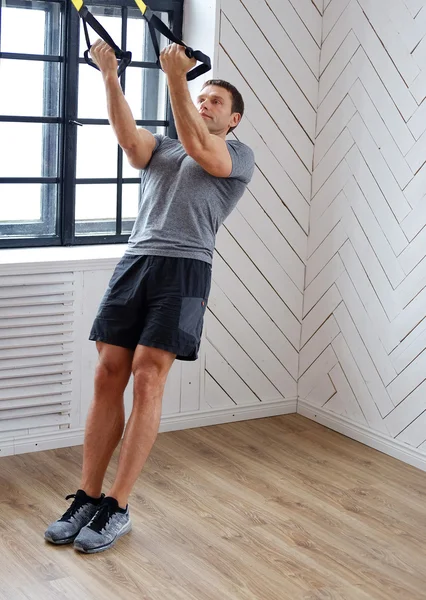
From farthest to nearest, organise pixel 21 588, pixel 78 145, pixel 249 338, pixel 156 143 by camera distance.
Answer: pixel 249 338 → pixel 78 145 → pixel 156 143 → pixel 21 588

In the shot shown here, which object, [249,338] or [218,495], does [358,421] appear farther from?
[218,495]

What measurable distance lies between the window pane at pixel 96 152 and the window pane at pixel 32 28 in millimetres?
347

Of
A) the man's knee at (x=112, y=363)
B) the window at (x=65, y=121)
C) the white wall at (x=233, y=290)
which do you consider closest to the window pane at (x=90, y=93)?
the window at (x=65, y=121)

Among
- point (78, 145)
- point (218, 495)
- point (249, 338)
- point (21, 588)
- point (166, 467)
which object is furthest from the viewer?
point (249, 338)

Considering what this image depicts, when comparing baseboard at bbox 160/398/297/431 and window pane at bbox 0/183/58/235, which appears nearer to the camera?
window pane at bbox 0/183/58/235

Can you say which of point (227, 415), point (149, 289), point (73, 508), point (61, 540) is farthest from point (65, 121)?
point (61, 540)

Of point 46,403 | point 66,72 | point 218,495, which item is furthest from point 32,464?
point 66,72

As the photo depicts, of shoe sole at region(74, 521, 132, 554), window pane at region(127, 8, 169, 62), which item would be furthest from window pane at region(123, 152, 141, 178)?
shoe sole at region(74, 521, 132, 554)

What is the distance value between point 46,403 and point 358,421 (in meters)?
1.33

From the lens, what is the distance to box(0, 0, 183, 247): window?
3.54m

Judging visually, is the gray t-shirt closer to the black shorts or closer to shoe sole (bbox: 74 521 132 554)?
the black shorts

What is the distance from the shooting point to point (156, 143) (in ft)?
9.45

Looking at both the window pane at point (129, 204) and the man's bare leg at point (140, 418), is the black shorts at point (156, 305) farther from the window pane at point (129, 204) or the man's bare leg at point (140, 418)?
the window pane at point (129, 204)

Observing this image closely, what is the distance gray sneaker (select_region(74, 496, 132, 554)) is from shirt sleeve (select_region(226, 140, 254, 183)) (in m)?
1.08
